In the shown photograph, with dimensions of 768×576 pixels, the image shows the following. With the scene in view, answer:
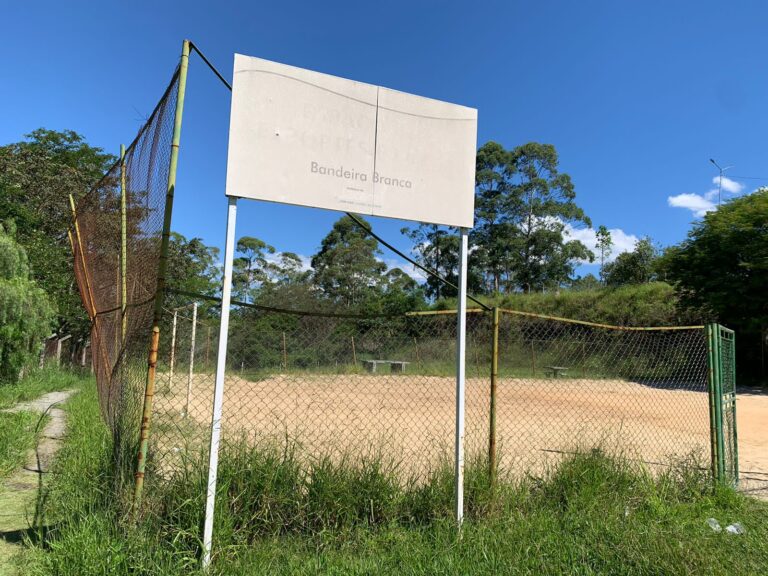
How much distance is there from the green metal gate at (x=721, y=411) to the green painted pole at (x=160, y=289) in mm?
4793

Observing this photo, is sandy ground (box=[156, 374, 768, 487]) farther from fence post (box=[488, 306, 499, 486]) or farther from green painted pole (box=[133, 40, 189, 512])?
green painted pole (box=[133, 40, 189, 512])

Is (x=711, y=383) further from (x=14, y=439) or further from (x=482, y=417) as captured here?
(x=14, y=439)

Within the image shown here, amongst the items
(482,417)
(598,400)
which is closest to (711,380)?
(482,417)

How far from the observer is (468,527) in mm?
3609

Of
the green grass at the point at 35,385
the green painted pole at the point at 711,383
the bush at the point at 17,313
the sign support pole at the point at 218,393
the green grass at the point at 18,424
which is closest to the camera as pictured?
the sign support pole at the point at 218,393

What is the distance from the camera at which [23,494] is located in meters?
4.55

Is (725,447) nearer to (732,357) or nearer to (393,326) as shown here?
(732,357)

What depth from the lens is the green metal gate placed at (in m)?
5.02

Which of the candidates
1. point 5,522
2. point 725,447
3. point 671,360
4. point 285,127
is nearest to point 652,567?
point 725,447

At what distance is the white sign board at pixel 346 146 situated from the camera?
329cm

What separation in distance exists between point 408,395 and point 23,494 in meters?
8.70

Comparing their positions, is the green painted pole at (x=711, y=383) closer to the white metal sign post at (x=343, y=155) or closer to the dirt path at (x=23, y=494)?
the white metal sign post at (x=343, y=155)

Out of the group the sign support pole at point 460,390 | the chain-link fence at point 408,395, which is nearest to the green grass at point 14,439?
the chain-link fence at point 408,395

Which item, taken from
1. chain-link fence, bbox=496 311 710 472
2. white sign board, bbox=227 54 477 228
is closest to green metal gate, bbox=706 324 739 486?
chain-link fence, bbox=496 311 710 472
